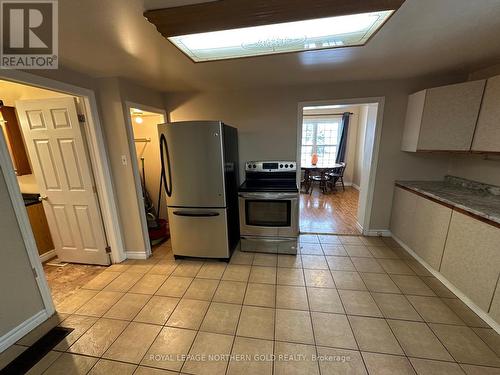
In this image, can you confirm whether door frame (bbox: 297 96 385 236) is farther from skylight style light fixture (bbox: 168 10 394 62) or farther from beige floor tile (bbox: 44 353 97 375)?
beige floor tile (bbox: 44 353 97 375)

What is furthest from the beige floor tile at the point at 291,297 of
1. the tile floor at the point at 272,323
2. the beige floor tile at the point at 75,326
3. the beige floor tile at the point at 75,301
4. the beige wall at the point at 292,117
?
the beige floor tile at the point at 75,301

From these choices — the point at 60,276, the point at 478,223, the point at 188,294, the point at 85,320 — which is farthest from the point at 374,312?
the point at 60,276

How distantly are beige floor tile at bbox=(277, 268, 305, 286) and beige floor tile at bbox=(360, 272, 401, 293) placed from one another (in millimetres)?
683

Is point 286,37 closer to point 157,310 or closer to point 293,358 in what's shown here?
point 293,358

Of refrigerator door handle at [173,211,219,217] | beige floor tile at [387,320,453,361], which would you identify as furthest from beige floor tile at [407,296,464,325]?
refrigerator door handle at [173,211,219,217]

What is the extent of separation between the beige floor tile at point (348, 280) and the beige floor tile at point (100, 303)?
230 cm

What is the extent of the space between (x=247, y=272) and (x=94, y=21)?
99.5 inches

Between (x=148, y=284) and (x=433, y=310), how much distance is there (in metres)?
2.81

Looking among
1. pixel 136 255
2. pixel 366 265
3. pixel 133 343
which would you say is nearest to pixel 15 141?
pixel 136 255

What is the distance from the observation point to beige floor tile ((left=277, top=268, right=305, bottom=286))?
7.22 feet

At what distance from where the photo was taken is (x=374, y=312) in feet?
5.86

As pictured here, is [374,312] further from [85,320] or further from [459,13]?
[85,320]

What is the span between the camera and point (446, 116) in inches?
88.3

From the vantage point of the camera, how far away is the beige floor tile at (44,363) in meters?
1.39
